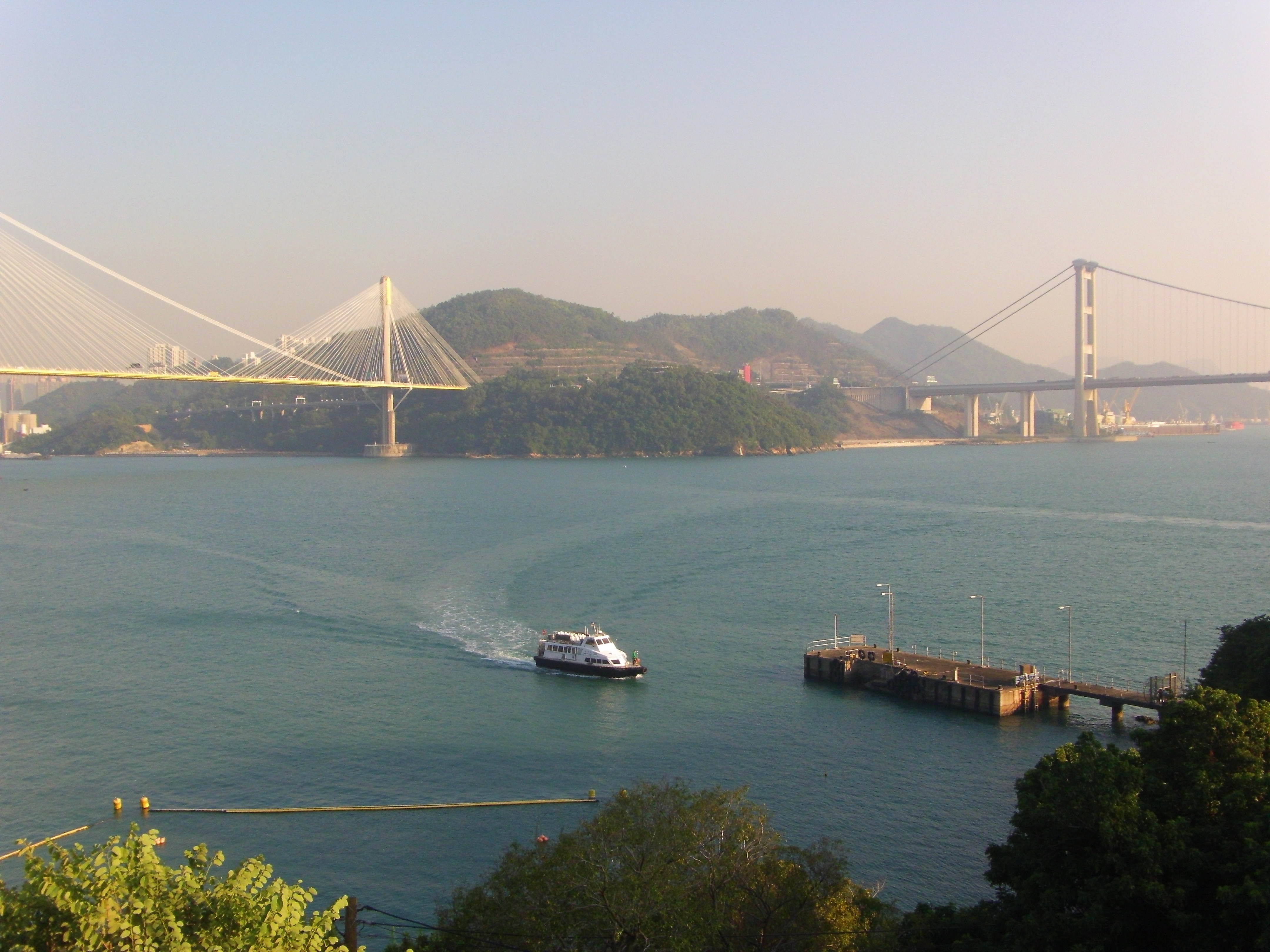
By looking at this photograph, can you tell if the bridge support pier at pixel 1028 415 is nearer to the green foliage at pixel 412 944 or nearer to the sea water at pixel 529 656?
the sea water at pixel 529 656

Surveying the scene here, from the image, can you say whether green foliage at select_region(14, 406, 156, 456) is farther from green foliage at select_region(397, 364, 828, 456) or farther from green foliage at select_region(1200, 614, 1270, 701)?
green foliage at select_region(1200, 614, 1270, 701)

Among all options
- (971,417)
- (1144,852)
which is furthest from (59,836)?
(971,417)

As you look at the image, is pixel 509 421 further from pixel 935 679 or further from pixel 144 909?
pixel 144 909

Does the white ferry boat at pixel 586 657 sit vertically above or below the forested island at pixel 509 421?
below

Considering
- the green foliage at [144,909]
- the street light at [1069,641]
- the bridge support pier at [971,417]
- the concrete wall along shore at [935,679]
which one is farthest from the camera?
the bridge support pier at [971,417]

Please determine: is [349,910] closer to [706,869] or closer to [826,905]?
[706,869]

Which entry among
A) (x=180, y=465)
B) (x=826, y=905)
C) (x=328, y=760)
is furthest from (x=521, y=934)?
(x=180, y=465)

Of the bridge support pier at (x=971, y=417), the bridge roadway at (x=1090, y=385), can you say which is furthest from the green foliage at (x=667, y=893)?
the bridge support pier at (x=971, y=417)
